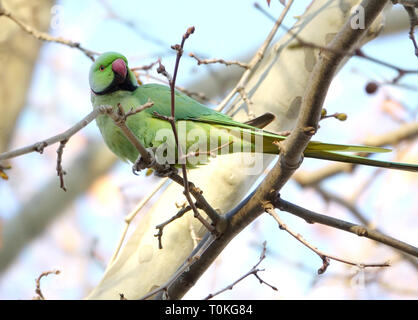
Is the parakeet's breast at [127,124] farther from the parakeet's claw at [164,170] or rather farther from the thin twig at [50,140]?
the thin twig at [50,140]

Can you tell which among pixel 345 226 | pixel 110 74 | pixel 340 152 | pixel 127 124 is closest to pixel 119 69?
pixel 110 74

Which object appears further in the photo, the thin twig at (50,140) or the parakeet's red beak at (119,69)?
the parakeet's red beak at (119,69)

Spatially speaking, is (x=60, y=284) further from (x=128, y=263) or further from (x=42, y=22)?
(x=128, y=263)

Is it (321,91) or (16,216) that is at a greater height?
(16,216)

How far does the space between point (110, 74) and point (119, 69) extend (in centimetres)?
7

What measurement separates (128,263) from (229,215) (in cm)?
93

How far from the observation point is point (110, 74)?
3.30m

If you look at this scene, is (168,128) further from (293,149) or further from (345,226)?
(345,226)

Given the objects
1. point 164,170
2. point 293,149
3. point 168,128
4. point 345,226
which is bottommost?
point 345,226

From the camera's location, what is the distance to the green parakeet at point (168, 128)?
108 inches

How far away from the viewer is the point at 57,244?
9.18 meters

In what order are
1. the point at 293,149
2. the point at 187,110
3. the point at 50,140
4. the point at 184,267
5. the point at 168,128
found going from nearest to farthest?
1. the point at 50,140
2. the point at 293,149
3. the point at 184,267
4. the point at 168,128
5. the point at 187,110

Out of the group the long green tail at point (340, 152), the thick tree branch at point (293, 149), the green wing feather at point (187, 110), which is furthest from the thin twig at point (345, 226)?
the green wing feather at point (187, 110)
